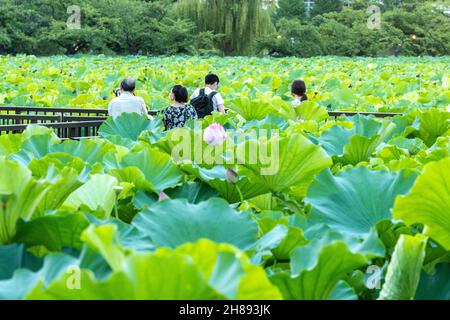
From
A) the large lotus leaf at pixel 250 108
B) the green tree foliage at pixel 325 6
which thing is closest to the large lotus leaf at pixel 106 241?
the large lotus leaf at pixel 250 108

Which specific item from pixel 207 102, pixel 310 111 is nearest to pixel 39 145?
pixel 310 111

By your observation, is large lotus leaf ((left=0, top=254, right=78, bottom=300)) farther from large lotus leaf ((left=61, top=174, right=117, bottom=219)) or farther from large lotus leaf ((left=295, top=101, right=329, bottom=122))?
large lotus leaf ((left=295, top=101, right=329, bottom=122))

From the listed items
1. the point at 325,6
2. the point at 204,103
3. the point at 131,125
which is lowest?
the point at 204,103

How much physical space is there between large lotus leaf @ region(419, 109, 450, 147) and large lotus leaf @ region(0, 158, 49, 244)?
2083mm

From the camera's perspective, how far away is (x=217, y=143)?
5.89 ft

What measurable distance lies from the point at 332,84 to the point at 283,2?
38626 mm

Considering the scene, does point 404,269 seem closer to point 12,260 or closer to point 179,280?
point 179,280

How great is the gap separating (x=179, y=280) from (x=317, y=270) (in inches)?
10.1

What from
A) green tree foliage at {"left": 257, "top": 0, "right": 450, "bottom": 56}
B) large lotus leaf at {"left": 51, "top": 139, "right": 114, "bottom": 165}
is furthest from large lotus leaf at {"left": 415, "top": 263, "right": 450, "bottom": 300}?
green tree foliage at {"left": 257, "top": 0, "right": 450, "bottom": 56}

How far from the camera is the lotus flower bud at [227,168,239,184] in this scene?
57.7 inches

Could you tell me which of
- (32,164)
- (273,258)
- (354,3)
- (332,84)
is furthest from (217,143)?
(354,3)

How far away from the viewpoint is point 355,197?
1.33m

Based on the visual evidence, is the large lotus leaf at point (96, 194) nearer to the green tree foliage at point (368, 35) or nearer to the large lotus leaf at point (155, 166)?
the large lotus leaf at point (155, 166)
